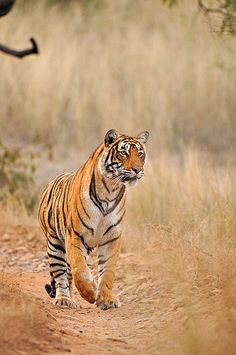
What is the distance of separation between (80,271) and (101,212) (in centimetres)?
47

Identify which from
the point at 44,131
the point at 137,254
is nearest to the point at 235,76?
the point at 44,131

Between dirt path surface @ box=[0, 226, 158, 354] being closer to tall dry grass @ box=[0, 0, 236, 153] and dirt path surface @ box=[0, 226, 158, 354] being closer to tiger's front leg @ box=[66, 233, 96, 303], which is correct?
tiger's front leg @ box=[66, 233, 96, 303]

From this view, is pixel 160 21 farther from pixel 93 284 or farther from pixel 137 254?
pixel 93 284

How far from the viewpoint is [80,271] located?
27.2ft

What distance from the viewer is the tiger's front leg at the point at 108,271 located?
8477mm

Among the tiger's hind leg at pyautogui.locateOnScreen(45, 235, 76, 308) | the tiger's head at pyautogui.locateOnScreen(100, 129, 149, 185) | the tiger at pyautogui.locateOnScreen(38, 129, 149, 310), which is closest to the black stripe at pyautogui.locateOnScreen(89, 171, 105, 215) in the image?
the tiger at pyautogui.locateOnScreen(38, 129, 149, 310)

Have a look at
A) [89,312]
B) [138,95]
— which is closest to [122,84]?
[138,95]

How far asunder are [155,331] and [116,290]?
206 cm

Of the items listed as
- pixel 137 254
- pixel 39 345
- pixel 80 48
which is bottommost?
pixel 39 345

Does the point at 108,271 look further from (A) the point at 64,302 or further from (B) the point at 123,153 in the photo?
(B) the point at 123,153

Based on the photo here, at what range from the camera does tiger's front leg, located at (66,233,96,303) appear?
8281 millimetres

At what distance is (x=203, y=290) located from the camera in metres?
8.38

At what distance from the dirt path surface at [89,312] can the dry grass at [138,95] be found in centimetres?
87

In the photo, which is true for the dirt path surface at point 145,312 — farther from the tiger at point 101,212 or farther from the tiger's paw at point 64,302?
the tiger at point 101,212
